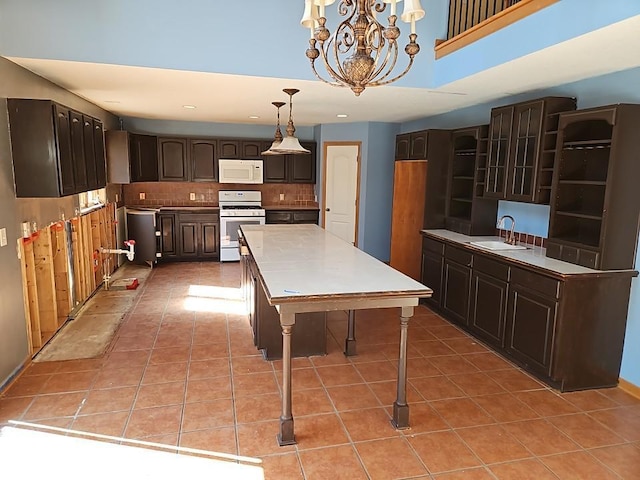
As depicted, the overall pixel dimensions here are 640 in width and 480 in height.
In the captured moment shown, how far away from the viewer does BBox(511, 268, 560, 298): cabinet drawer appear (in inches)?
124

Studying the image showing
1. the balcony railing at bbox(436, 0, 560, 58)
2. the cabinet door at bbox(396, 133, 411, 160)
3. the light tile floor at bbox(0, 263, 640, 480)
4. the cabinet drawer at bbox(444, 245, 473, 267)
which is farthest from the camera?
the cabinet door at bbox(396, 133, 411, 160)

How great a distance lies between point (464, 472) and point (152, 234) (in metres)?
5.75

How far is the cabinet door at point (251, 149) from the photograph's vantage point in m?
7.40

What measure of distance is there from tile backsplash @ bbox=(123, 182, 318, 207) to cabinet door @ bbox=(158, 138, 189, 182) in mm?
282

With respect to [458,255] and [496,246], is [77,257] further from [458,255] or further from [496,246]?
[496,246]

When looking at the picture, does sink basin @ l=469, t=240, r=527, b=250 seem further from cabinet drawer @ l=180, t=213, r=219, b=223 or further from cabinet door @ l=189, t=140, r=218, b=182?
cabinet door @ l=189, t=140, r=218, b=182

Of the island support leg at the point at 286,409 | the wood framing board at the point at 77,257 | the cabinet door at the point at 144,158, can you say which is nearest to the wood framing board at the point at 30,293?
the wood framing board at the point at 77,257

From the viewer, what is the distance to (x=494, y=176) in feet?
13.7

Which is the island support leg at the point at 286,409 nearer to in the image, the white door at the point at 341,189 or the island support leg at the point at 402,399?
the island support leg at the point at 402,399

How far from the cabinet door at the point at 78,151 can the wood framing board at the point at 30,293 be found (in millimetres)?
606

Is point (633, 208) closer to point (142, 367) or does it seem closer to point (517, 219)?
point (517, 219)

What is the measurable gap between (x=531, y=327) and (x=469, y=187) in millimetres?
2143

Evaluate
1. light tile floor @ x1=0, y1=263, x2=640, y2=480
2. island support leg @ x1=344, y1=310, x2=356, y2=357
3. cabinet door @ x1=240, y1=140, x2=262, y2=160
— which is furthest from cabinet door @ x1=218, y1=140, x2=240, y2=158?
island support leg @ x1=344, y1=310, x2=356, y2=357

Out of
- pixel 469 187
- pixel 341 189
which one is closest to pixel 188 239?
pixel 341 189
